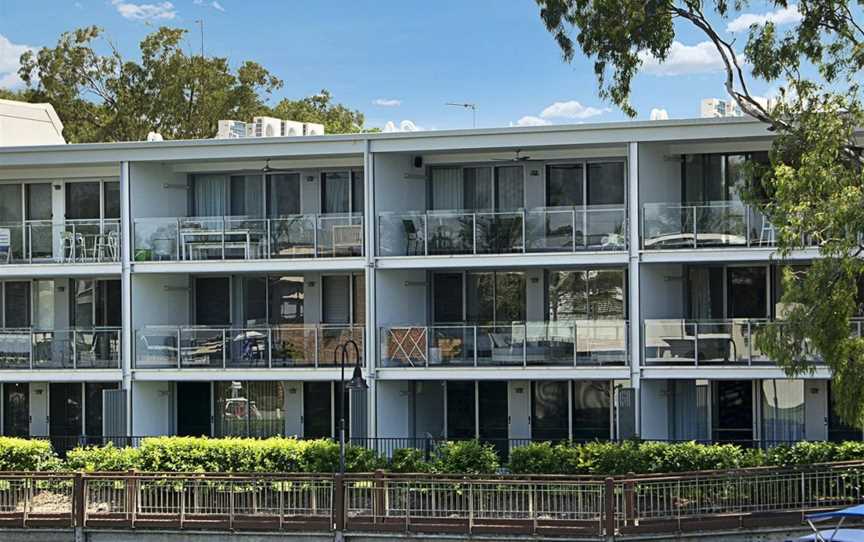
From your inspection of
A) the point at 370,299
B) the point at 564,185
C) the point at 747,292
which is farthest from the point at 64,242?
the point at 747,292

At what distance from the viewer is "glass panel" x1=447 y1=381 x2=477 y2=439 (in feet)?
107

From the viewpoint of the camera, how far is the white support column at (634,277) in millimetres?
29672

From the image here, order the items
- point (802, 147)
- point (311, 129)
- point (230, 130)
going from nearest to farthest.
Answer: point (802, 147) < point (230, 130) < point (311, 129)

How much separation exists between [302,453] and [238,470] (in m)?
1.35

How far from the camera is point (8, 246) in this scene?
111 ft

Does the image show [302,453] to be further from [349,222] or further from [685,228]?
[685,228]

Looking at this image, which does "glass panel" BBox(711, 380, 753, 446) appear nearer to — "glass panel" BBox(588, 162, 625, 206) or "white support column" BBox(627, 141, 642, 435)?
"white support column" BBox(627, 141, 642, 435)

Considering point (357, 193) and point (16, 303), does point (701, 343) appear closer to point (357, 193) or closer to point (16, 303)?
point (357, 193)

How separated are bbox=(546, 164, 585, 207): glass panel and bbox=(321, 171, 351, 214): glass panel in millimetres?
4729

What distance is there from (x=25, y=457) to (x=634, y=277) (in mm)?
13385

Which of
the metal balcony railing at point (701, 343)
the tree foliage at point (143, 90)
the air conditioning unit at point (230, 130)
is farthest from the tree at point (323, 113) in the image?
the metal balcony railing at point (701, 343)

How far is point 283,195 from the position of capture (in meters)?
34.1

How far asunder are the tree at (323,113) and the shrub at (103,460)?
33.1 metres

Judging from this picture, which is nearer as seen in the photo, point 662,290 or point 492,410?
point 662,290
